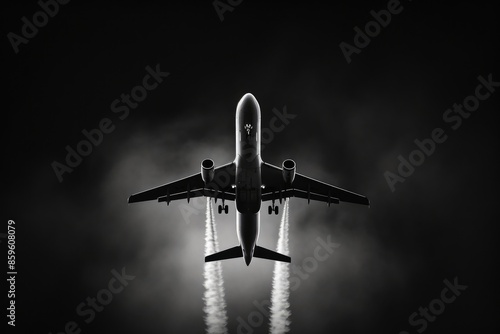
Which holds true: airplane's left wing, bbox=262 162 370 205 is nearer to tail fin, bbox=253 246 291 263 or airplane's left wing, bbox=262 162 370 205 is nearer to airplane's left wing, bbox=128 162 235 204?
airplane's left wing, bbox=128 162 235 204

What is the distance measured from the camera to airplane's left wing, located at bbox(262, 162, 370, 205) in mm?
40250

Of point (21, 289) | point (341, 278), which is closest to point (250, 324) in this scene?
point (341, 278)

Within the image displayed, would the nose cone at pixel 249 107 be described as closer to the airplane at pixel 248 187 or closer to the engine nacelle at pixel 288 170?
the airplane at pixel 248 187

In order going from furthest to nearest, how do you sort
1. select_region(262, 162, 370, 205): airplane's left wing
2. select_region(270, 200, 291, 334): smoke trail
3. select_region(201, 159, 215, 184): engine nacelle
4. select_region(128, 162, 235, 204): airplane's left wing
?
select_region(270, 200, 291, 334): smoke trail < select_region(262, 162, 370, 205): airplane's left wing < select_region(128, 162, 235, 204): airplane's left wing < select_region(201, 159, 215, 184): engine nacelle

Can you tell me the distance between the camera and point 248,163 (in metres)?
36.0

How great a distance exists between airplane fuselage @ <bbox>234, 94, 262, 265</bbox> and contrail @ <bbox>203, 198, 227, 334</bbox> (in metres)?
10.8

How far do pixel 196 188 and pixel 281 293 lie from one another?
45.9 ft

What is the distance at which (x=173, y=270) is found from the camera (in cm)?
5778

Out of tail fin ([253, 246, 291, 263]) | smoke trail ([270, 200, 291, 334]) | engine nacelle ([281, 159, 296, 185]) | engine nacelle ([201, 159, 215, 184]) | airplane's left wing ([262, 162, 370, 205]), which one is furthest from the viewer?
smoke trail ([270, 200, 291, 334])

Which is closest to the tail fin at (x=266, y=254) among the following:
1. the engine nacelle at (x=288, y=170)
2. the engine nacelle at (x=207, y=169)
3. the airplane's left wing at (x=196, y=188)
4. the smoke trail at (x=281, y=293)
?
the airplane's left wing at (x=196, y=188)

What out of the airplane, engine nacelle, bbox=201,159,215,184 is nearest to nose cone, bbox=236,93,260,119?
the airplane

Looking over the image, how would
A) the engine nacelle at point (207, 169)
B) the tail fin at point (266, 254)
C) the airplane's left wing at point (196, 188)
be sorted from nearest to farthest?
1. the engine nacelle at point (207, 169)
2. the airplane's left wing at point (196, 188)
3. the tail fin at point (266, 254)

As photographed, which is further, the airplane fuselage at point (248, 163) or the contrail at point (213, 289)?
the contrail at point (213, 289)

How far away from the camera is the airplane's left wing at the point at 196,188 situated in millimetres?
39938
